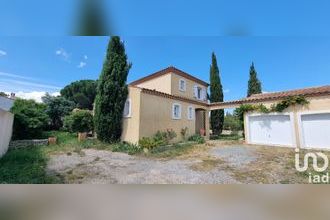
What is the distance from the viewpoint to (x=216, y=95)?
25078 mm

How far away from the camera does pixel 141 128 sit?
13484mm

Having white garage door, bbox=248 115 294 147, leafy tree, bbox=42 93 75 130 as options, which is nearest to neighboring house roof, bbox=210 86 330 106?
white garage door, bbox=248 115 294 147

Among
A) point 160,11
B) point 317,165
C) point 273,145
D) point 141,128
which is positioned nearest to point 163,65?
point 141,128

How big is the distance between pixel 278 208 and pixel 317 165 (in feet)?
19.0

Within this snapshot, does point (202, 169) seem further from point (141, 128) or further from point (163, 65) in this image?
point (163, 65)

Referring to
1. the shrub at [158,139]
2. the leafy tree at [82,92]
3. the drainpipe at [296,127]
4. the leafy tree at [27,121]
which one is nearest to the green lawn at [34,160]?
the leafy tree at [27,121]

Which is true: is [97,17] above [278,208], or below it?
above

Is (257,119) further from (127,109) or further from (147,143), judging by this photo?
(127,109)

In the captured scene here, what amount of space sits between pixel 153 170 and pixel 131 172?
870 mm

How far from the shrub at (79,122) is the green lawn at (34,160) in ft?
4.53

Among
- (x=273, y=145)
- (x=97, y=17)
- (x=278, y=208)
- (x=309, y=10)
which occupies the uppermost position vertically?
(x=309, y=10)

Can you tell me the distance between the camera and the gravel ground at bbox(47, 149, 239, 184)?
22.2 feet

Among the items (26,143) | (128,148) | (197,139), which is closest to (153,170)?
(128,148)

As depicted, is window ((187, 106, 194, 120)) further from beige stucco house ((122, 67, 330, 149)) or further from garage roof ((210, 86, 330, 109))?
garage roof ((210, 86, 330, 109))
